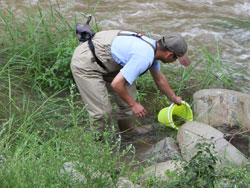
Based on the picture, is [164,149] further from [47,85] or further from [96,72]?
[47,85]

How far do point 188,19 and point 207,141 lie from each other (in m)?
4.38

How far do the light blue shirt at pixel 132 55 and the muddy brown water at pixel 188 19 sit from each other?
9.21ft

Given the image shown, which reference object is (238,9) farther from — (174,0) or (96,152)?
(96,152)

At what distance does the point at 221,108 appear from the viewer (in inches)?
189

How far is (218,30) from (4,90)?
13.9 feet

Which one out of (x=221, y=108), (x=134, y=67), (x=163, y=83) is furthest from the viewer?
(x=221, y=108)

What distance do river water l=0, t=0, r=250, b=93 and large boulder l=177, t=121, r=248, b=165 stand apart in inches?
91.3

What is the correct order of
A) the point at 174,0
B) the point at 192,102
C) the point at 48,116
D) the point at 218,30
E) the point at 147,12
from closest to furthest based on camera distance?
the point at 48,116 → the point at 192,102 → the point at 218,30 → the point at 147,12 → the point at 174,0

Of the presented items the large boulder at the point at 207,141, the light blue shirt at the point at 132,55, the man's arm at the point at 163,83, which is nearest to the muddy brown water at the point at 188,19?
the man's arm at the point at 163,83

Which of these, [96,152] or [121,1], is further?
[121,1]

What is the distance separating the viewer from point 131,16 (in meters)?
8.03

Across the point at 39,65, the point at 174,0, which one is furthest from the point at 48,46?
the point at 174,0

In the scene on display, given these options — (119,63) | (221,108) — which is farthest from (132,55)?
(221,108)

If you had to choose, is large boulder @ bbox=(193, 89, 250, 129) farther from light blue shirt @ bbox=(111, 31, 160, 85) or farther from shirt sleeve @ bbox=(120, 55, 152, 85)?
shirt sleeve @ bbox=(120, 55, 152, 85)
